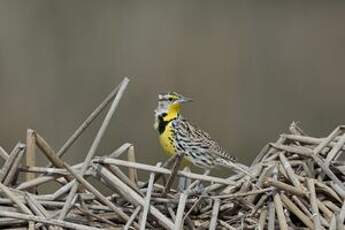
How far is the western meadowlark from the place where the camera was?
138 centimetres

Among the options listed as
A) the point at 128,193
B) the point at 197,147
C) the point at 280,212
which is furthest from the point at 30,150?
the point at 197,147

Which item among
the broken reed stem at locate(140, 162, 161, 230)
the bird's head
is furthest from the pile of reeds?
the bird's head

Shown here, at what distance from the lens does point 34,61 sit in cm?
228

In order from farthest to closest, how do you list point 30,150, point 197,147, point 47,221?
point 197,147, point 30,150, point 47,221

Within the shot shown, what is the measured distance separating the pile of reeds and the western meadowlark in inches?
12.9

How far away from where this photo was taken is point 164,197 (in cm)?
98

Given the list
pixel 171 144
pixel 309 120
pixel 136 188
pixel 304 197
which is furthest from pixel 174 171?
pixel 309 120

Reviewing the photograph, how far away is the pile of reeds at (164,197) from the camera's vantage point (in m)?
0.92

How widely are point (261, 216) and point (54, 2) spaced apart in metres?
1.46

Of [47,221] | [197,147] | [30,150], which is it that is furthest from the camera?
[197,147]

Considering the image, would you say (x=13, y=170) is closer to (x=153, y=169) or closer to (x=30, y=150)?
(x=30, y=150)

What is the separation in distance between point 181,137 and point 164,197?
0.46 metres

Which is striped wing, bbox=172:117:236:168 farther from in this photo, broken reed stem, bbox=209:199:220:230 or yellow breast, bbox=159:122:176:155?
broken reed stem, bbox=209:199:220:230

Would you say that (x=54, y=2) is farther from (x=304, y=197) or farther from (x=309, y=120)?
(x=304, y=197)
